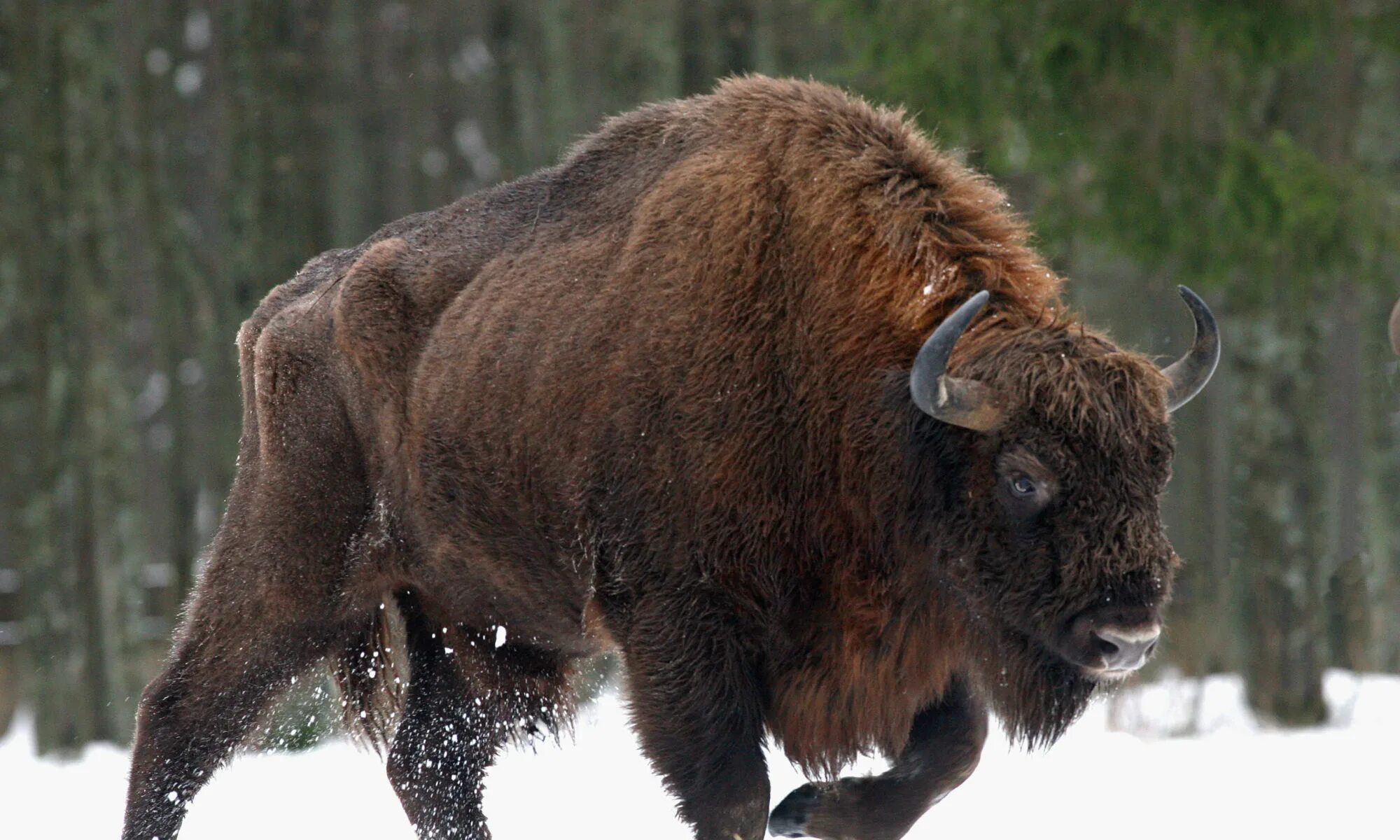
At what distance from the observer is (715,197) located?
4.81 metres

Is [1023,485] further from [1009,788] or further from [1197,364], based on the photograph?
[1009,788]

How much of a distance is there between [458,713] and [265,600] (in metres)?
0.77

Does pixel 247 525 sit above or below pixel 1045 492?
below

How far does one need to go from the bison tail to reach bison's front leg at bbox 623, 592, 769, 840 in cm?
153

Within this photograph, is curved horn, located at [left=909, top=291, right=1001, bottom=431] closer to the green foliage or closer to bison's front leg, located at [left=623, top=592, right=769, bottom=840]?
bison's front leg, located at [left=623, top=592, right=769, bottom=840]

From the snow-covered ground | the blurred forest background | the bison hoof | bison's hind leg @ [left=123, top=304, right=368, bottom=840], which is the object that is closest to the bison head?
the bison hoof

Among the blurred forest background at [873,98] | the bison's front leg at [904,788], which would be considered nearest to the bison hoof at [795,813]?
the bison's front leg at [904,788]

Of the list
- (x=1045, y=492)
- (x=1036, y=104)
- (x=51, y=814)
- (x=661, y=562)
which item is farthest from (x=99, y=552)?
(x=1045, y=492)

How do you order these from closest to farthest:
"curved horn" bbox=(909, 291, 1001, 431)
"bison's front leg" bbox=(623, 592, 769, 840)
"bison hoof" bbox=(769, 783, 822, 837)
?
"curved horn" bbox=(909, 291, 1001, 431) < "bison's front leg" bbox=(623, 592, 769, 840) < "bison hoof" bbox=(769, 783, 822, 837)

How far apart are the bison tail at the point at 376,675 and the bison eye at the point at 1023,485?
7.70 ft

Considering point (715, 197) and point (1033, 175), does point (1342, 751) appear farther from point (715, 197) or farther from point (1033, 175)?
point (715, 197)

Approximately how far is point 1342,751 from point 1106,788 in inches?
71.7

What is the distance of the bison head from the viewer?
3.99m

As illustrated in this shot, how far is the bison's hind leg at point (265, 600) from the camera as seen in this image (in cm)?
540
